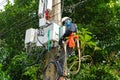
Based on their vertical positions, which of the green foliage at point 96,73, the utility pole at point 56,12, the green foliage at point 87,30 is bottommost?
the green foliage at point 96,73

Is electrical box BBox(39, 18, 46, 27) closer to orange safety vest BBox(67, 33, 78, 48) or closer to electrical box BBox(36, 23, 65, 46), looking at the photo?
electrical box BBox(36, 23, 65, 46)

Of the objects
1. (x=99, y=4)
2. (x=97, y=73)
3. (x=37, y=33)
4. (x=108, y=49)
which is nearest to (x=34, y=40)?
(x=37, y=33)

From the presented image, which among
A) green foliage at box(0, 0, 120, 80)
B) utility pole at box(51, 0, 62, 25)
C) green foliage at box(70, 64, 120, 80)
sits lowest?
green foliage at box(70, 64, 120, 80)

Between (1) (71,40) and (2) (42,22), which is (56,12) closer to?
A: (2) (42,22)

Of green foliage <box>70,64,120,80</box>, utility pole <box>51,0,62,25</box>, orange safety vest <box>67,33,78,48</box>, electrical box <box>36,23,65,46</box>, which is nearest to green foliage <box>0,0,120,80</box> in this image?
green foliage <box>70,64,120,80</box>

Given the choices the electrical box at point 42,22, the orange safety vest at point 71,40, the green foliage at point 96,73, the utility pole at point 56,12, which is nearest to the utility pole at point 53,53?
the utility pole at point 56,12

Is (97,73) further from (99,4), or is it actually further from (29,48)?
(29,48)

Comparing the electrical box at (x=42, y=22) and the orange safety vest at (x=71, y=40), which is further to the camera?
the electrical box at (x=42, y=22)

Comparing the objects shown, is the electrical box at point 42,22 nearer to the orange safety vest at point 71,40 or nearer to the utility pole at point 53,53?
the utility pole at point 53,53

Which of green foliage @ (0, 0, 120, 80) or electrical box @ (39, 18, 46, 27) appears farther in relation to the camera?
green foliage @ (0, 0, 120, 80)

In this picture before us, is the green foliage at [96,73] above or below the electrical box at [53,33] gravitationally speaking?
below

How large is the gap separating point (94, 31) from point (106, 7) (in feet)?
3.08

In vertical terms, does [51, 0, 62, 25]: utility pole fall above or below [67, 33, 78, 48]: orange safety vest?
above

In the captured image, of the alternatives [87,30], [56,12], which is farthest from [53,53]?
[87,30]
